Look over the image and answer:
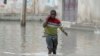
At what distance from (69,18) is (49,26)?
18846mm

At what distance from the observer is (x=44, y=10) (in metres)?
48.0

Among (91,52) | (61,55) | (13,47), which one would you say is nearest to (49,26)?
(61,55)

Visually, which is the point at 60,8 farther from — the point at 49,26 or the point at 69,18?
the point at 49,26

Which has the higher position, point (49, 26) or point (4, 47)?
point (49, 26)

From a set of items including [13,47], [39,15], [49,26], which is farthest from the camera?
[39,15]

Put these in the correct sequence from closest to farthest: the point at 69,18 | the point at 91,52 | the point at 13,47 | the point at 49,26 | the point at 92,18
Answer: the point at 49,26
the point at 91,52
the point at 13,47
the point at 92,18
the point at 69,18

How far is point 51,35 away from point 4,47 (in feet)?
15.4

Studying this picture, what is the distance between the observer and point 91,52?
16.1 meters

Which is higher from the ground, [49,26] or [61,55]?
[49,26]

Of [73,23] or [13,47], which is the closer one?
[13,47]

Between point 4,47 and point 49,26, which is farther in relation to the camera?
point 4,47

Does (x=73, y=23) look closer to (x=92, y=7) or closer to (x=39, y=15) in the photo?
(x=92, y=7)

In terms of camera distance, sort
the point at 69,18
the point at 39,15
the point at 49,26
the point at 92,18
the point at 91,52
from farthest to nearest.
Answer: the point at 39,15 → the point at 69,18 → the point at 92,18 → the point at 91,52 → the point at 49,26

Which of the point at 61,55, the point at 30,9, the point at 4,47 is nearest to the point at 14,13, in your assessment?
the point at 30,9
